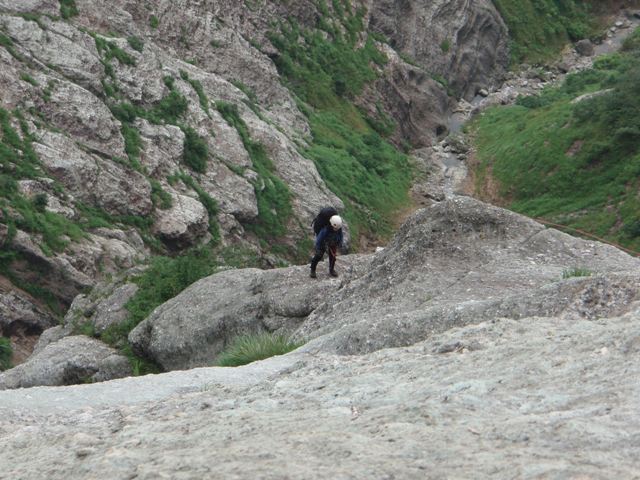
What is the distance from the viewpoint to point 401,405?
7.65 m

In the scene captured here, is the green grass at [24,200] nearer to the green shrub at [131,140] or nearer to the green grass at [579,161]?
the green shrub at [131,140]

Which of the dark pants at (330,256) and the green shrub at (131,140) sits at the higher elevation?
the green shrub at (131,140)

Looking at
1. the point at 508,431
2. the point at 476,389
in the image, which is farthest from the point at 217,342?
the point at 508,431

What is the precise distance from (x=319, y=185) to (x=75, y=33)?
48.1 feet

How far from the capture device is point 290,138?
174 ft

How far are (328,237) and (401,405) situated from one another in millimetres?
11130

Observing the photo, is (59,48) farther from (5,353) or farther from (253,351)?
(253,351)

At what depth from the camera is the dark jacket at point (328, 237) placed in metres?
18.6

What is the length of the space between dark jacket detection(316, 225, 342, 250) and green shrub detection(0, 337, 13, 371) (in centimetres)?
1281

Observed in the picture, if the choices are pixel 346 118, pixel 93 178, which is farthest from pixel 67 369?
pixel 346 118

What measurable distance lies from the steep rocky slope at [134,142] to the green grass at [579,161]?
13.0 m

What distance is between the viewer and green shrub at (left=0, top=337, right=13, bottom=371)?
27.0m

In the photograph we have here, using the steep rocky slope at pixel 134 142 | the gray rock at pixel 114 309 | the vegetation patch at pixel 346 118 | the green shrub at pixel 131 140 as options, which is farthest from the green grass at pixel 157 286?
the vegetation patch at pixel 346 118

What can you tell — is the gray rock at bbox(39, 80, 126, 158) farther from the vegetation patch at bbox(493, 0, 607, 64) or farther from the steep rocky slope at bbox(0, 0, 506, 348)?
the vegetation patch at bbox(493, 0, 607, 64)
